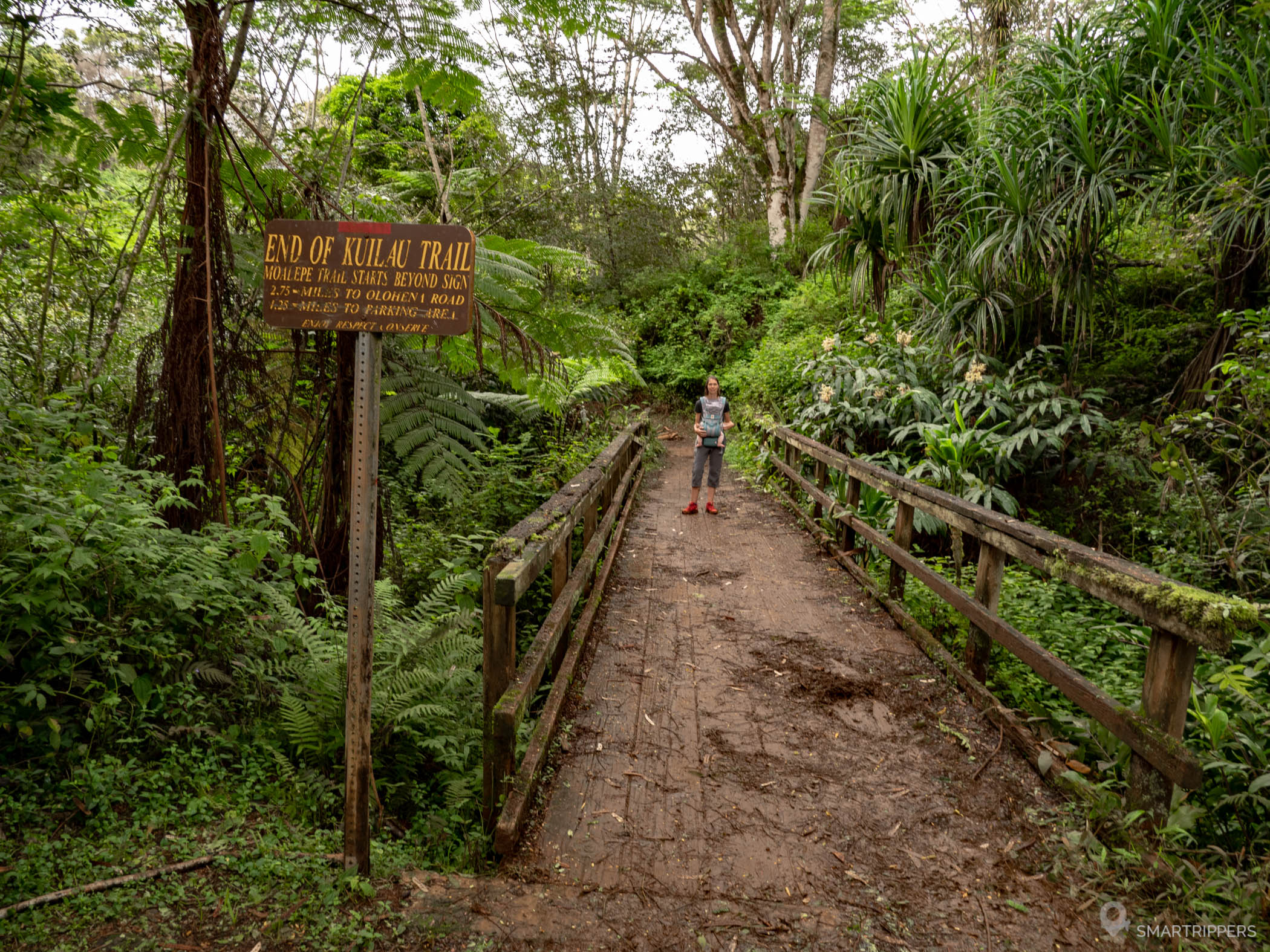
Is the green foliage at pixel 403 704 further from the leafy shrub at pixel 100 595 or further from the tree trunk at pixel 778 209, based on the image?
the tree trunk at pixel 778 209

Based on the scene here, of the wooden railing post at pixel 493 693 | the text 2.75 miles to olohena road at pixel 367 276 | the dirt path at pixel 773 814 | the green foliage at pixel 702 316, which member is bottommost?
the dirt path at pixel 773 814

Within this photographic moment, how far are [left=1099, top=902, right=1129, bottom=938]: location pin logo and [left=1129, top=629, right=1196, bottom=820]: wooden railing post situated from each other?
37 centimetres

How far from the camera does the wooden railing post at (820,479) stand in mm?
7672

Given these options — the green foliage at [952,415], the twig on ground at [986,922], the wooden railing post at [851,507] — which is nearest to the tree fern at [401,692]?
the twig on ground at [986,922]

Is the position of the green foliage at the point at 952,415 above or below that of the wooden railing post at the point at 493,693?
above

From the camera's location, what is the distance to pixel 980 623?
3660 mm

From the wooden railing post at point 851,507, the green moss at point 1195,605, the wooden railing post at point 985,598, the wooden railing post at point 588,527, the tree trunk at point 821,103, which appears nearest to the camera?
the green moss at point 1195,605

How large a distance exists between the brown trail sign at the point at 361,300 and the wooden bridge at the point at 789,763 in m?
0.48

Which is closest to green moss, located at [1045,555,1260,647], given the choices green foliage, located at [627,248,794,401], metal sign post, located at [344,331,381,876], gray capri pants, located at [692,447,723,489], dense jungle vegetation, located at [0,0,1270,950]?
dense jungle vegetation, located at [0,0,1270,950]

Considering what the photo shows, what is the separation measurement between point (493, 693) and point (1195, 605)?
2.38m

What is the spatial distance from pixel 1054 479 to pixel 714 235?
65.7 feet

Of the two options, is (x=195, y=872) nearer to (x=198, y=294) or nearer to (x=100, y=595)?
(x=100, y=595)

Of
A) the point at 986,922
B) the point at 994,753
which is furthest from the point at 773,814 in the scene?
the point at 994,753

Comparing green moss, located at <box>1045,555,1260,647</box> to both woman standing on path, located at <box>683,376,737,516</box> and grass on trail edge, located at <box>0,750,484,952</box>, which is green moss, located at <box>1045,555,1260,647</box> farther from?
woman standing on path, located at <box>683,376,737,516</box>
